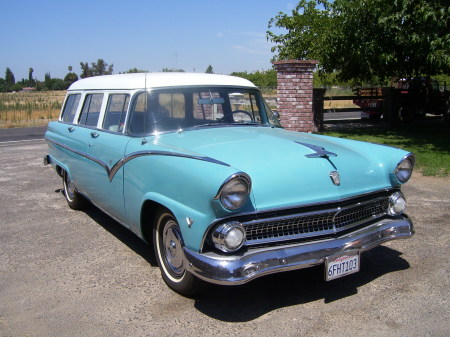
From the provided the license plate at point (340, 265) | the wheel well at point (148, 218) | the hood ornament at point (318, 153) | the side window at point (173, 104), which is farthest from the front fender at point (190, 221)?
the side window at point (173, 104)

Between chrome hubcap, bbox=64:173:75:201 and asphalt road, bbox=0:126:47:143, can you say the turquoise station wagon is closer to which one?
chrome hubcap, bbox=64:173:75:201

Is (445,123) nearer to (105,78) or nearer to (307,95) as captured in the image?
(307,95)

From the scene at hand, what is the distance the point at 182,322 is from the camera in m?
3.33

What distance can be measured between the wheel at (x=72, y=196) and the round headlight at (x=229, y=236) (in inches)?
138

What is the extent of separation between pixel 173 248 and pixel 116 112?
174cm

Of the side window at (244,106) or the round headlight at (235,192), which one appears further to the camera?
the side window at (244,106)

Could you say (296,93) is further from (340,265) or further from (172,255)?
(340,265)

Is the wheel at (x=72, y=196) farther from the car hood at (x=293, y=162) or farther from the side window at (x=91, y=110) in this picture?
the car hood at (x=293, y=162)

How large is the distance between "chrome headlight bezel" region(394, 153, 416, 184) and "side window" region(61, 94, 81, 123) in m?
4.02

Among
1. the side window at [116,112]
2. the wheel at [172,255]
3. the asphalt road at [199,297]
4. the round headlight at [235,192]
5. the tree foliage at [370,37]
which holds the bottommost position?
the asphalt road at [199,297]

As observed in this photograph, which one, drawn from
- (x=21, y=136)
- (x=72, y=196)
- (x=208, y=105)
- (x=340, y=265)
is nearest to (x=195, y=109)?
(x=208, y=105)

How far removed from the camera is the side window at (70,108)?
6016 millimetres

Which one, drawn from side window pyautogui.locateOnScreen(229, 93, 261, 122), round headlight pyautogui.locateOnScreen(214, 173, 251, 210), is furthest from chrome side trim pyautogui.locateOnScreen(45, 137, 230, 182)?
side window pyautogui.locateOnScreen(229, 93, 261, 122)

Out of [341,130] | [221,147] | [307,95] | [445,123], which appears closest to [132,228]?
[221,147]
